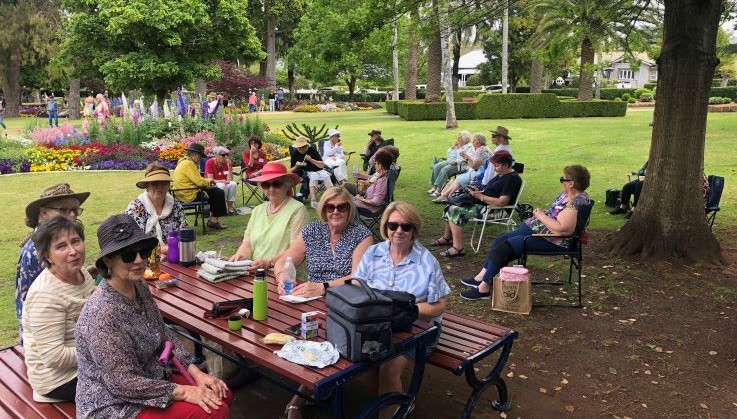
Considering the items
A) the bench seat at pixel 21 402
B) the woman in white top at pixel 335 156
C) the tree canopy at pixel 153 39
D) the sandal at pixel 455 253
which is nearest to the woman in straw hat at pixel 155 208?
the bench seat at pixel 21 402

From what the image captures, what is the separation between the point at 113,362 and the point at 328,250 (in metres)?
1.89

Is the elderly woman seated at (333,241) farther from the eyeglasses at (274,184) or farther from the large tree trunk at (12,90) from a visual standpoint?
the large tree trunk at (12,90)

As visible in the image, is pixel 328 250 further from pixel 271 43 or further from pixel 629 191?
pixel 271 43

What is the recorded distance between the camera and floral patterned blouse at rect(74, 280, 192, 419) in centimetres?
255

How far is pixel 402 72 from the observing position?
56.3 metres

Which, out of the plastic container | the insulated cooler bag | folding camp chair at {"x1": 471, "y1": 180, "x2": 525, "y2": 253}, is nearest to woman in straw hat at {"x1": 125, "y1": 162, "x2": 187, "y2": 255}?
the plastic container

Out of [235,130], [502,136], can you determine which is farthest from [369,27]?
[235,130]

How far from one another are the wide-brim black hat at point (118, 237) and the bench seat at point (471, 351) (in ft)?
5.49

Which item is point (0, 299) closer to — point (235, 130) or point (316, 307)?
point (316, 307)

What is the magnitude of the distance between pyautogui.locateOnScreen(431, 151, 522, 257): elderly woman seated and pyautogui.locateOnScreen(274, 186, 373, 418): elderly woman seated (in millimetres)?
3069

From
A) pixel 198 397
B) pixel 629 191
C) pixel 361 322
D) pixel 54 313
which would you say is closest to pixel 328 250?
pixel 361 322

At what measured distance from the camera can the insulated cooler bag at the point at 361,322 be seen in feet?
9.12

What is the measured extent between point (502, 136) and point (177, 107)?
37.4 ft

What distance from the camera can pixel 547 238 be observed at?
5578mm
